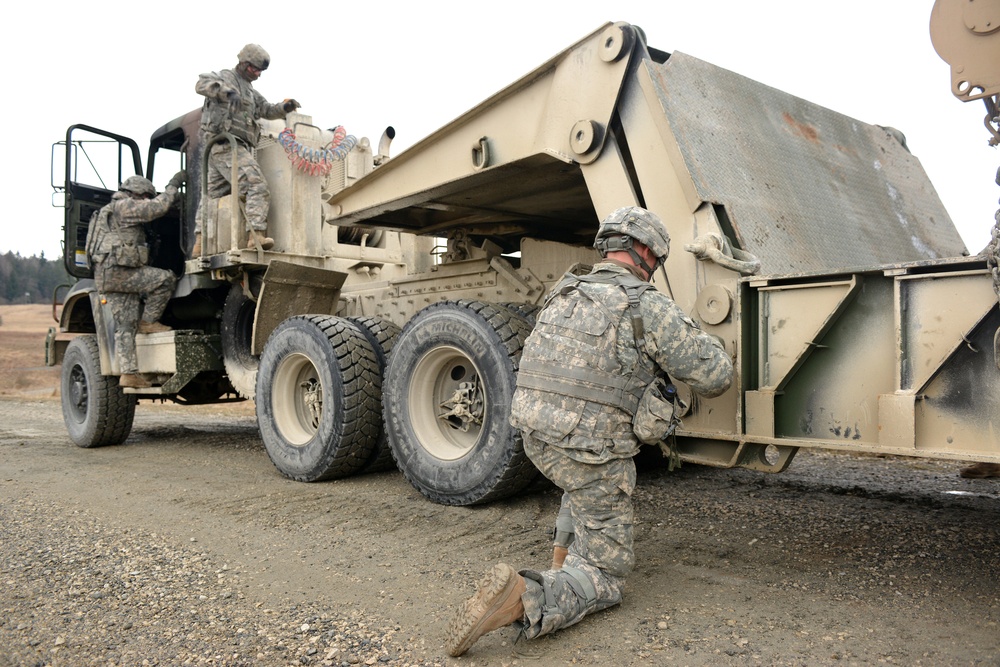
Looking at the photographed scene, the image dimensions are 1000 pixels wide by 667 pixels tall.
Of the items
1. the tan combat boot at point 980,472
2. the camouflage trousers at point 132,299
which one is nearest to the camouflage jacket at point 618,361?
the tan combat boot at point 980,472

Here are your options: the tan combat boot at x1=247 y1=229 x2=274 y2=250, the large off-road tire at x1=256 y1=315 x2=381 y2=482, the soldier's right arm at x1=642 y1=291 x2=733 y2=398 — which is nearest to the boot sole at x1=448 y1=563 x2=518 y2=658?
the soldier's right arm at x1=642 y1=291 x2=733 y2=398

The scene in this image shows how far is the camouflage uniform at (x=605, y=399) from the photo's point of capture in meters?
2.83

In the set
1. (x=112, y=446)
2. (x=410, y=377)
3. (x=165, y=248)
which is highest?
(x=165, y=248)

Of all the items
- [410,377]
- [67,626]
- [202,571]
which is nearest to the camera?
[67,626]

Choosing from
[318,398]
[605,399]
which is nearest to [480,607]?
[605,399]

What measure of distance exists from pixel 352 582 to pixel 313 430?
2.38 m

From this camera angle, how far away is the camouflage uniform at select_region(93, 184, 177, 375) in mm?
6969

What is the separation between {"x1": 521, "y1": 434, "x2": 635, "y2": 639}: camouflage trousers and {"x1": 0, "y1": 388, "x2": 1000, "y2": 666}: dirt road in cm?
12

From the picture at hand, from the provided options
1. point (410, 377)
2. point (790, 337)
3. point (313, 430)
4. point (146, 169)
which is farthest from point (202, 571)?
point (146, 169)

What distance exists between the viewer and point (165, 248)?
7.47 meters

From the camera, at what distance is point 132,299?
7.19 m

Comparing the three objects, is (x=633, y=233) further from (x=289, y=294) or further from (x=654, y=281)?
(x=289, y=294)

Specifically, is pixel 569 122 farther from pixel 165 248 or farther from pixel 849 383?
pixel 165 248

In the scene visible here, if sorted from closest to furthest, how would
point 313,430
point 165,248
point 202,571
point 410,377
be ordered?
point 202,571 < point 410,377 < point 313,430 < point 165,248
